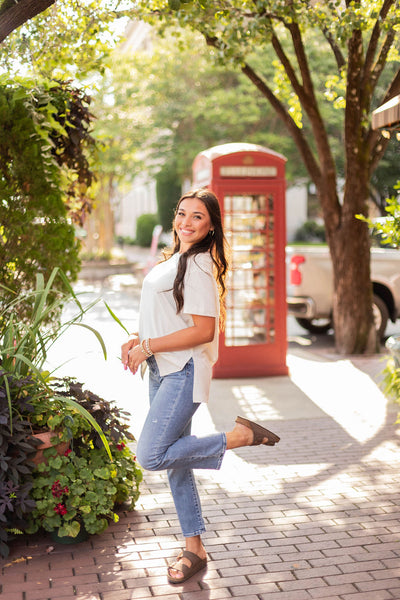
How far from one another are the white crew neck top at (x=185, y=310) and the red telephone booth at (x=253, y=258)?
495 centimetres

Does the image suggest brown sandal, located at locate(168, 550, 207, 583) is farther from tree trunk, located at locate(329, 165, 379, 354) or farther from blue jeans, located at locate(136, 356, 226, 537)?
tree trunk, located at locate(329, 165, 379, 354)

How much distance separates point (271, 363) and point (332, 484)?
Result: 3846mm

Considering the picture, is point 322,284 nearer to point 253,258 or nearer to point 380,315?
point 380,315

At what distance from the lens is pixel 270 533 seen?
434 cm

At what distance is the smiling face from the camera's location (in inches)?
146

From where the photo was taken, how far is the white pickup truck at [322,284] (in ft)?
38.6

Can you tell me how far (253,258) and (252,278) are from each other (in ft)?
0.81

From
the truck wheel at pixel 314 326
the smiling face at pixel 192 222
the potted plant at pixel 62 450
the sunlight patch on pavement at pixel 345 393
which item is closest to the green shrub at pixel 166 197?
the truck wheel at pixel 314 326

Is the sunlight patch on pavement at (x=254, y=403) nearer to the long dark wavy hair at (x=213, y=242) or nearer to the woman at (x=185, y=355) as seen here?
the woman at (x=185, y=355)

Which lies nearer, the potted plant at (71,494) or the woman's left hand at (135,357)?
the woman's left hand at (135,357)

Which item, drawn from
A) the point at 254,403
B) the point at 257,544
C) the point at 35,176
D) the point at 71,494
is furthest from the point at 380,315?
the point at 71,494

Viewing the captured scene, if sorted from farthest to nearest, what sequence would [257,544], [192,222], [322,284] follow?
[322,284]
[257,544]
[192,222]

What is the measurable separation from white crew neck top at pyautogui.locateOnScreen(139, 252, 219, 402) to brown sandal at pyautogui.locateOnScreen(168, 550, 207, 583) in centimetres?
86

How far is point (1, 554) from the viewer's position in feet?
12.6
